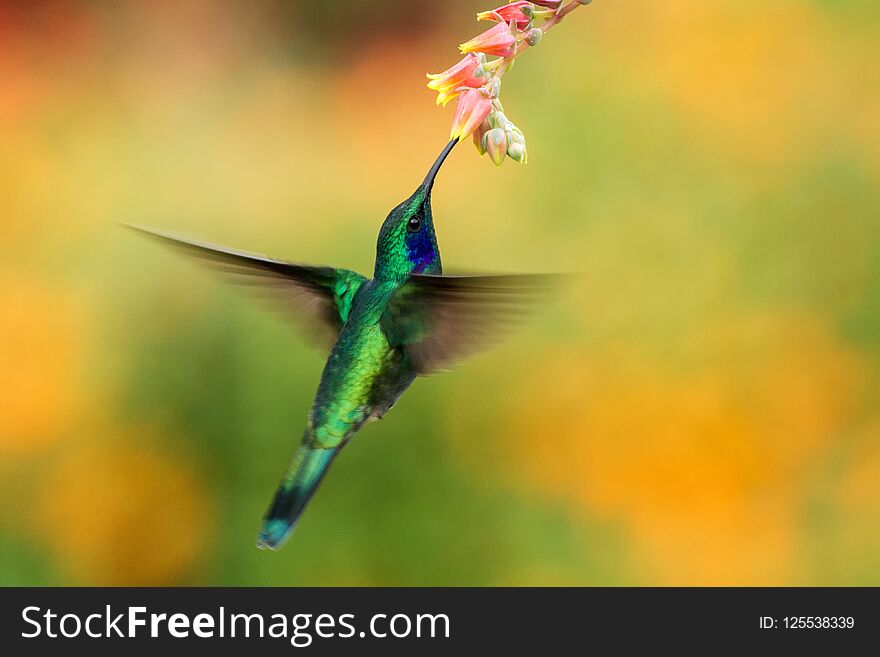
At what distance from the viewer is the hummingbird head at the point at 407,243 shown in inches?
48.3

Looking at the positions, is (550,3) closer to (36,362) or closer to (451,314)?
(451,314)

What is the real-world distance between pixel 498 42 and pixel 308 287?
18.0 inches

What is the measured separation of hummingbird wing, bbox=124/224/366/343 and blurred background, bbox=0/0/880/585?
3.27 ft

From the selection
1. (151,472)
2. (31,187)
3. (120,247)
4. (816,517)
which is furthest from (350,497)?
(31,187)

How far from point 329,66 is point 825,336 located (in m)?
1.77

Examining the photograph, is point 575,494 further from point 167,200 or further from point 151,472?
point 167,200

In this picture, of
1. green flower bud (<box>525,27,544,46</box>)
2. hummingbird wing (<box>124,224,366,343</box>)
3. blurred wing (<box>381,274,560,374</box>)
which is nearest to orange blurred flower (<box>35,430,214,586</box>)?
hummingbird wing (<box>124,224,366,343</box>)

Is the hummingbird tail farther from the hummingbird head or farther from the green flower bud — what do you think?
the green flower bud

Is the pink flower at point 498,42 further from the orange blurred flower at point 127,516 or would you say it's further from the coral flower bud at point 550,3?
the orange blurred flower at point 127,516

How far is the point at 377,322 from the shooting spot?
1294mm

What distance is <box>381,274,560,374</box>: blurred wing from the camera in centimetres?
104

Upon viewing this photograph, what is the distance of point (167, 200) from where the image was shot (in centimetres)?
307

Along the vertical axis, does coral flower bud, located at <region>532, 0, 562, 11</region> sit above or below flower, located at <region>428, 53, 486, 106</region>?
above

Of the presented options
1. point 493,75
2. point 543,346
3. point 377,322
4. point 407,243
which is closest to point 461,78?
point 493,75
